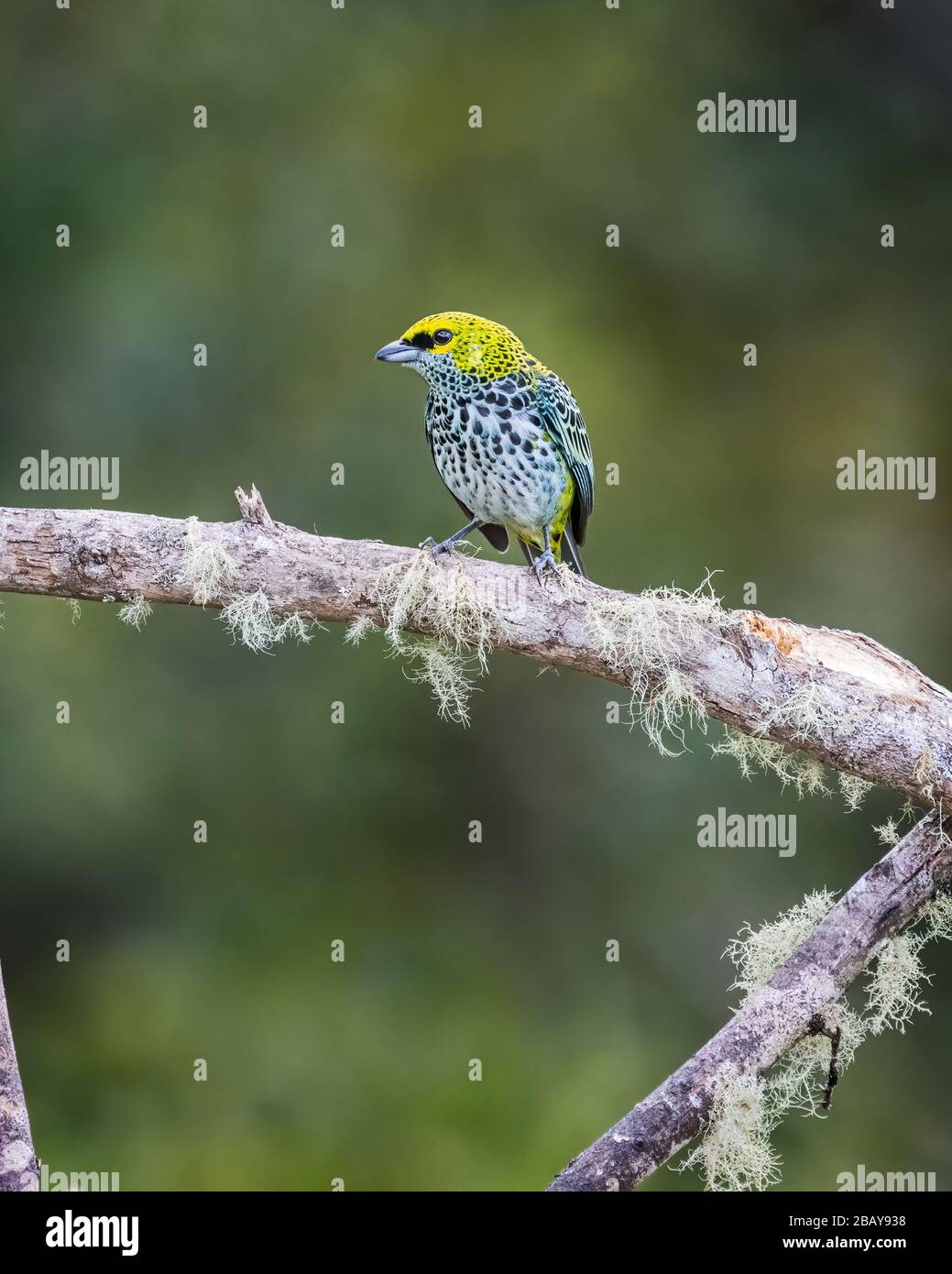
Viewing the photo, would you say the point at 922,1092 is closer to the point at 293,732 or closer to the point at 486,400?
the point at 293,732

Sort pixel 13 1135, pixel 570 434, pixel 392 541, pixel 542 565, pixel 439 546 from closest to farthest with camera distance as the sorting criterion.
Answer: pixel 13 1135, pixel 542 565, pixel 439 546, pixel 570 434, pixel 392 541

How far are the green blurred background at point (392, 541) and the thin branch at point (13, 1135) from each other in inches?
159

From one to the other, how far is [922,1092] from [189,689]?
418 centimetres

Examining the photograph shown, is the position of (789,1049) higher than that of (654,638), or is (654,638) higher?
(654,638)

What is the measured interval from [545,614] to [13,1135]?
1.57m

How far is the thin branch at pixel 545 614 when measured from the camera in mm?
3246

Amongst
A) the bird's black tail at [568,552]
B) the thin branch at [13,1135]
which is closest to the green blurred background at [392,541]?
the bird's black tail at [568,552]

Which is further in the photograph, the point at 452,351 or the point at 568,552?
the point at 568,552

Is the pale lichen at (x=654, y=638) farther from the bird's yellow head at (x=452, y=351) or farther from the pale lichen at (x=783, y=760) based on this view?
the bird's yellow head at (x=452, y=351)

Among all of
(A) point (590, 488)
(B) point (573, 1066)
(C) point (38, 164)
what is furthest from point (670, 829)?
(C) point (38, 164)

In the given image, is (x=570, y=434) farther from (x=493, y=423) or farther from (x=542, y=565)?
(x=542, y=565)

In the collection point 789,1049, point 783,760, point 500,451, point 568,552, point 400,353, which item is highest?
point 400,353

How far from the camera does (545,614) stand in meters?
3.37

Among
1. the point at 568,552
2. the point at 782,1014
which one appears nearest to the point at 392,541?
the point at 568,552
